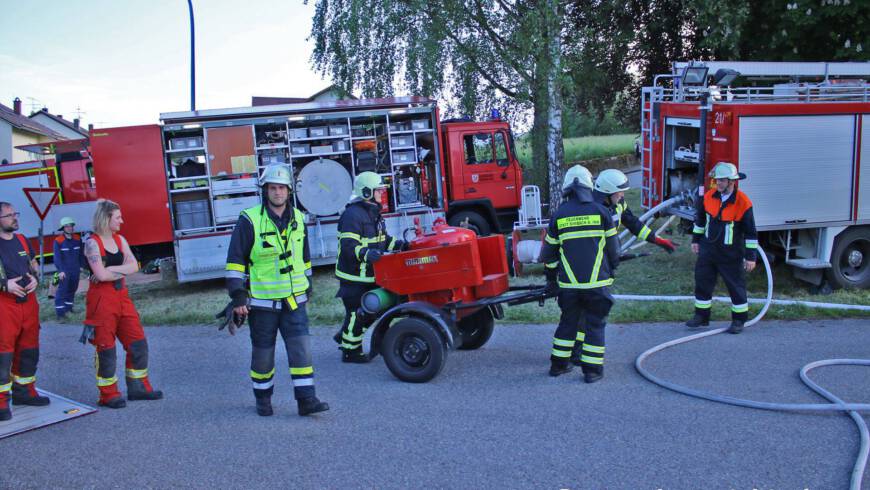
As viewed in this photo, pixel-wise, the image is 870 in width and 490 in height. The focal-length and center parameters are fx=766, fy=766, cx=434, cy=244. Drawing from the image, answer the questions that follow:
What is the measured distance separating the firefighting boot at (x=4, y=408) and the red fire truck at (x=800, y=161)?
26.1 ft

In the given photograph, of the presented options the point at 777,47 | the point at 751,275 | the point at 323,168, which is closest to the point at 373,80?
the point at 323,168

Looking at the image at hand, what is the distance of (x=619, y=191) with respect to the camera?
668cm

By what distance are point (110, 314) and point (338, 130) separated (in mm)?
7333

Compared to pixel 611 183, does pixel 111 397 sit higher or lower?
lower

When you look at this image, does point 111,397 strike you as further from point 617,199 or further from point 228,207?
point 228,207

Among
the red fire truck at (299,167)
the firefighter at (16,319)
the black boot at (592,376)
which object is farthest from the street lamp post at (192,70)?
the black boot at (592,376)

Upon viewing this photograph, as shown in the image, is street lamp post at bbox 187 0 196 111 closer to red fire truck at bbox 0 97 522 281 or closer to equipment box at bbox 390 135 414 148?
red fire truck at bbox 0 97 522 281

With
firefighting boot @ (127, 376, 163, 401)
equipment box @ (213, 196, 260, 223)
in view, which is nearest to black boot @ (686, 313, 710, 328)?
firefighting boot @ (127, 376, 163, 401)

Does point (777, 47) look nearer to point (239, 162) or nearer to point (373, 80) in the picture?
point (373, 80)

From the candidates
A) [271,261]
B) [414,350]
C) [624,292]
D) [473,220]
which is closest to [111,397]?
[271,261]

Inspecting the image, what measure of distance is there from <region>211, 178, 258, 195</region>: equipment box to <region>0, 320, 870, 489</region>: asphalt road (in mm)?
5341

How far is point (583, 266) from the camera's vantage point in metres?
6.09

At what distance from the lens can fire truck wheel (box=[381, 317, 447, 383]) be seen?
6.21m

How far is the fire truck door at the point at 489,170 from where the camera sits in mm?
13680
